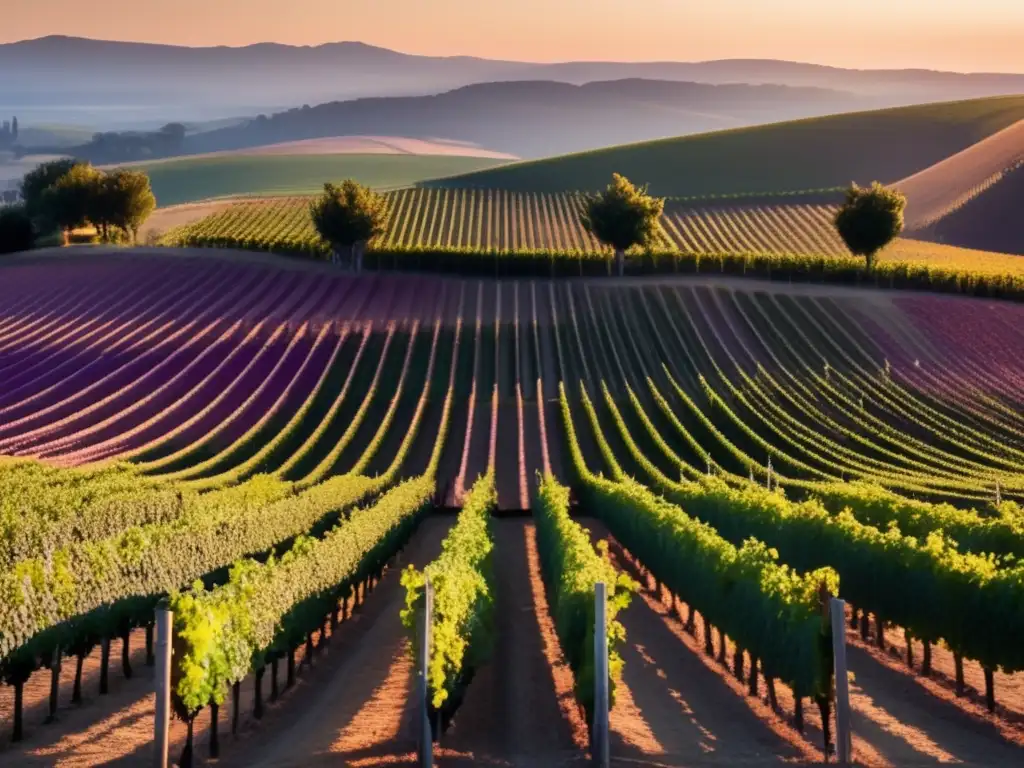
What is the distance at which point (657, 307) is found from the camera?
9325 cm

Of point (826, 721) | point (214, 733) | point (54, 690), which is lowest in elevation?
point (54, 690)

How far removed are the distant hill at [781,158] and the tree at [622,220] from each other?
66160 mm

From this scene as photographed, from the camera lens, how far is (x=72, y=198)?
121 metres

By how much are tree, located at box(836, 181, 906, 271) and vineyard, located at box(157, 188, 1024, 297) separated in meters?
1.47

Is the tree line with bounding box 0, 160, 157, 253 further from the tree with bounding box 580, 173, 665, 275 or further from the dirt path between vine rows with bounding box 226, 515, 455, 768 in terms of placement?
the dirt path between vine rows with bounding box 226, 515, 455, 768

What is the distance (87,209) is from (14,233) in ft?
20.5

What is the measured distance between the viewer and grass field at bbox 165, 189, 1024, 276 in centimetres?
11494

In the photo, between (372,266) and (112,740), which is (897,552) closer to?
(112,740)

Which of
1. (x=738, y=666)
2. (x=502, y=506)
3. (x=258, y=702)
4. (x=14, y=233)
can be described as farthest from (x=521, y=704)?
(x=14, y=233)

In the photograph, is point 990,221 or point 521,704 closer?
point 521,704

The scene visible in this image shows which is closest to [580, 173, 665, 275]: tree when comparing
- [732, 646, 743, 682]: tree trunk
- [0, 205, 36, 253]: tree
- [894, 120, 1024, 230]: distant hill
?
[894, 120, 1024, 230]: distant hill

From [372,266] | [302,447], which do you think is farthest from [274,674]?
[372,266]

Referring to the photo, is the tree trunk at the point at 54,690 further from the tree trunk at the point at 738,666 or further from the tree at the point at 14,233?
the tree at the point at 14,233

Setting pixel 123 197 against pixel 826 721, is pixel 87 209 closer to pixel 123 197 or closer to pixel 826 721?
pixel 123 197
